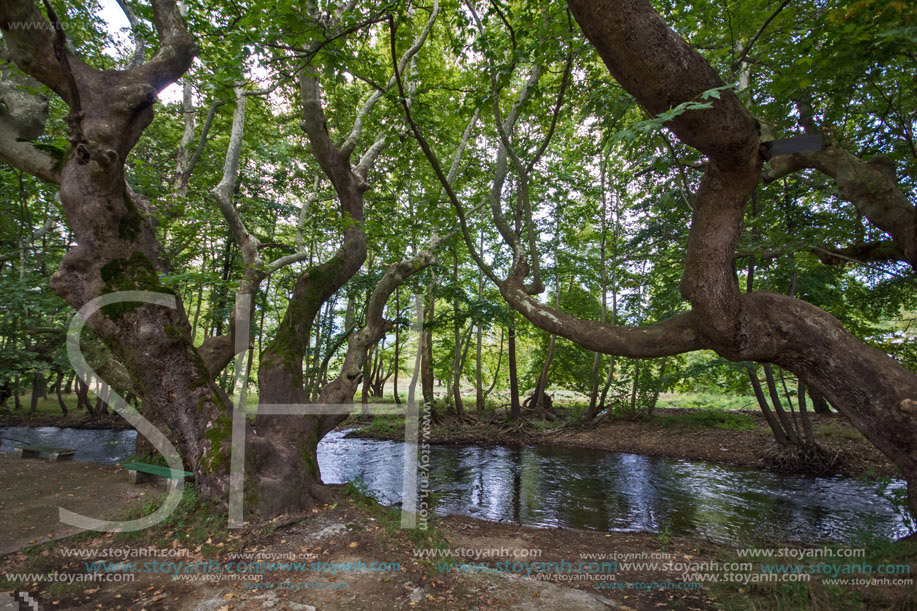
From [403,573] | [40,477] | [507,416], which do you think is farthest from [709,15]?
[507,416]

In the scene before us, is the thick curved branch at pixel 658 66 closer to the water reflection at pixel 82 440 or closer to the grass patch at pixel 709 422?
the water reflection at pixel 82 440

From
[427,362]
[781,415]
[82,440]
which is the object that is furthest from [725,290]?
[82,440]

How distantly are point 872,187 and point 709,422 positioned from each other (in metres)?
12.0

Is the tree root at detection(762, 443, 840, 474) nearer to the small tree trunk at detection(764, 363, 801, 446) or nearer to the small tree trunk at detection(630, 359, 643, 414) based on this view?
the small tree trunk at detection(764, 363, 801, 446)

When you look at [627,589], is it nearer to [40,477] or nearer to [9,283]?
[40,477]

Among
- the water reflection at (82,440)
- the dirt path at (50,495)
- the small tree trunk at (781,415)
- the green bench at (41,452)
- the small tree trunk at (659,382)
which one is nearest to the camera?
the dirt path at (50,495)

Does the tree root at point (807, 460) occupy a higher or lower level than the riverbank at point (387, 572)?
lower

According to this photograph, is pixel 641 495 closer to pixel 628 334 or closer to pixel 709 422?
pixel 628 334

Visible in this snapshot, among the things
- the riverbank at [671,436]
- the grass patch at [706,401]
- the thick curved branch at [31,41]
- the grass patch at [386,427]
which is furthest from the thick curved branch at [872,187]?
the grass patch at [706,401]

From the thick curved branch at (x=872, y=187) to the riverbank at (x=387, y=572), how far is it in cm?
258

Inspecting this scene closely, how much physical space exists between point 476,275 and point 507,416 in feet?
17.3

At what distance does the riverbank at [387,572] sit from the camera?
2936 mm

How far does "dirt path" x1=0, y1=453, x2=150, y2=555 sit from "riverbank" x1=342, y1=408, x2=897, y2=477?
8252mm

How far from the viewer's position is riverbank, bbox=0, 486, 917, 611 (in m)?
2.94
